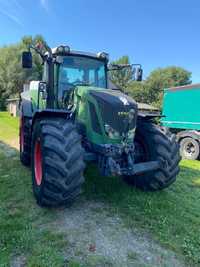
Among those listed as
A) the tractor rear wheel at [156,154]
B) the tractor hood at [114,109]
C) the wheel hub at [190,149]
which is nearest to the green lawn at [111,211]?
the tractor rear wheel at [156,154]

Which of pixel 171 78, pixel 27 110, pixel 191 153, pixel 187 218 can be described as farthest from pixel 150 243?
pixel 171 78

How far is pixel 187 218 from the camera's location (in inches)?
150

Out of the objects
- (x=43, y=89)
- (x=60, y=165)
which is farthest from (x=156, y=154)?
(x=43, y=89)

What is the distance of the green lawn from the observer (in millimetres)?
2848

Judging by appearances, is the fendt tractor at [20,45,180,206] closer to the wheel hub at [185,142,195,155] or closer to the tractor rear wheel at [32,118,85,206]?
the tractor rear wheel at [32,118,85,206]

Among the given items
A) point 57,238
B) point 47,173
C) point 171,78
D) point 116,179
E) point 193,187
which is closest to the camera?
point 57,238

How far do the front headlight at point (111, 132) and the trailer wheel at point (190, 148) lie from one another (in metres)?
6.33

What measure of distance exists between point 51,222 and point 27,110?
340 cm

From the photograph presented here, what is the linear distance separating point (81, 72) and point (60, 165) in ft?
6.93

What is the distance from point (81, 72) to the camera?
4770mm

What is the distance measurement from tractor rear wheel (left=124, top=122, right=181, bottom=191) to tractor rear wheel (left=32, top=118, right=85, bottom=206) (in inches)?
56.9

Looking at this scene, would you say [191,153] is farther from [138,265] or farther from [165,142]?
[138,265]

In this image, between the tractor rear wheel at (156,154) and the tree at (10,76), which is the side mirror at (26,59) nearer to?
the tractor rear wheel at (156,154)

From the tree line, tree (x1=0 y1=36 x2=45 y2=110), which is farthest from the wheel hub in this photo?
tree (x1=0 y1=36 x2=45 y2=110)
